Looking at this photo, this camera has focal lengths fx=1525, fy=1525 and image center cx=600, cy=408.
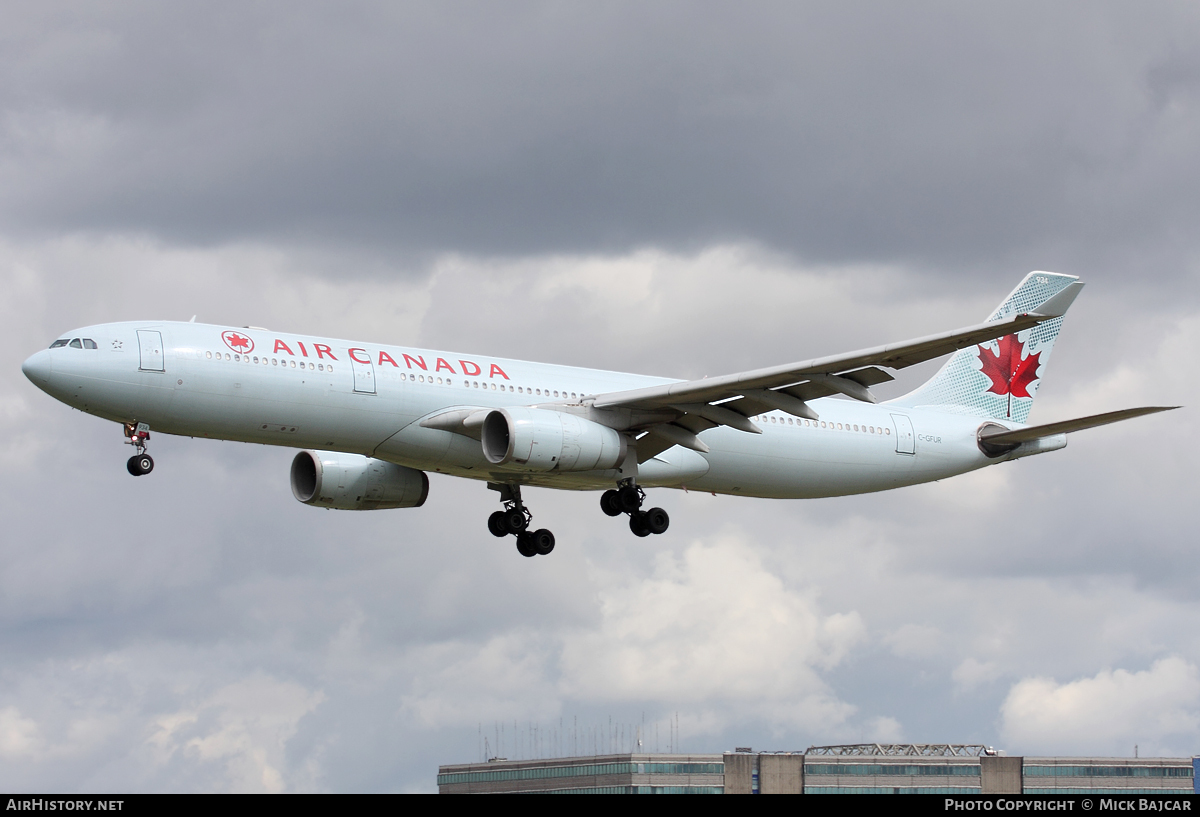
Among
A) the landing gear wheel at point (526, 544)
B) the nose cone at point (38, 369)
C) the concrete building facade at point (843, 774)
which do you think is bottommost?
the concrete building facade at point (843, 774)

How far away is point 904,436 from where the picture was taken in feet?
180

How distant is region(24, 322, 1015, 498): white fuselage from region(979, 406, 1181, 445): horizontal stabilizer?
5.92 metres

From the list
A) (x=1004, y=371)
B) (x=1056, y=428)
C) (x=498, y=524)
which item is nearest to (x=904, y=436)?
(x=1056, y=428)

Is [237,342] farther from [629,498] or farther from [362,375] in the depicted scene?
[629,498]

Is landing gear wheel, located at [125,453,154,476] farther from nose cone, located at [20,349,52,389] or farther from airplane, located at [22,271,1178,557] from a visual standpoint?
nose cone, located at [20,349,52,389]

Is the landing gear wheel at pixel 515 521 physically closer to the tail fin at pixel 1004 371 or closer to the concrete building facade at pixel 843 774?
the tail fin at pixel 1004 371

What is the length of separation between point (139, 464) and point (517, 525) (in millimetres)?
13688

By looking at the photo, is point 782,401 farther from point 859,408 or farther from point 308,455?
point 308,455

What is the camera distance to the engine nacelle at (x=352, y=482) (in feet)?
166

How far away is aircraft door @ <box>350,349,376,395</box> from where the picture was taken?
42.9 metres

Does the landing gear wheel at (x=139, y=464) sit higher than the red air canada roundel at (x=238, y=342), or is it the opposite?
the red air canada roundel at (x=238, y=342)

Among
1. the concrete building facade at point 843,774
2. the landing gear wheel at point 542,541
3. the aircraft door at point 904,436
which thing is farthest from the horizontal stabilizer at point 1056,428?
the concrete building facade at point 843,774
